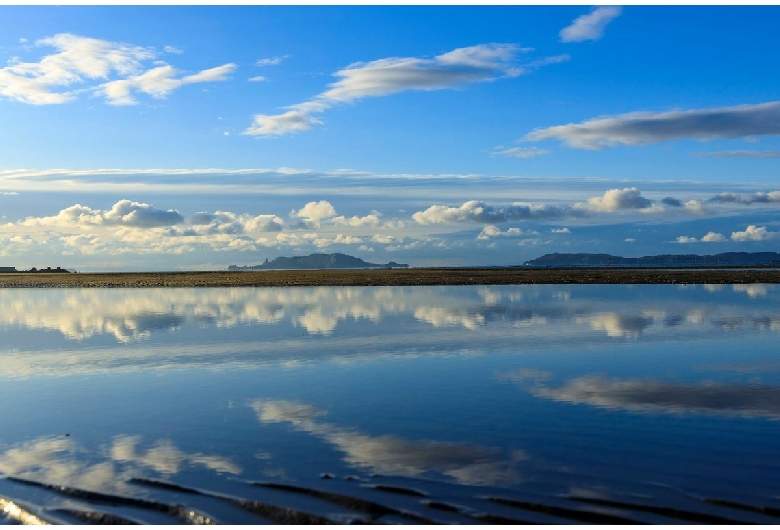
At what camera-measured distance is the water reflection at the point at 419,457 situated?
1218cm

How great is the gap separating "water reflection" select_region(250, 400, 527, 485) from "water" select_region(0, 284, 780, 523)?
6 centimetres

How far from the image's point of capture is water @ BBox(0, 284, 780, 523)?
11.0 m

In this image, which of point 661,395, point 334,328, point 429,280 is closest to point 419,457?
point 661,395

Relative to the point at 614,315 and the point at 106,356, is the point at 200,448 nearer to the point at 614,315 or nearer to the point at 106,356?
the point at 106,356

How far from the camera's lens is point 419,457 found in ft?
43.4

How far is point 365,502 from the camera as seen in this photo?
35.6ft

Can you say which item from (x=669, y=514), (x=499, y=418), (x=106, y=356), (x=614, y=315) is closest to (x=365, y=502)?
(x=669, y=514)

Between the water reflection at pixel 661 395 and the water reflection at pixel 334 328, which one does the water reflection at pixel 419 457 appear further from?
the water reflection at pixel 334 328

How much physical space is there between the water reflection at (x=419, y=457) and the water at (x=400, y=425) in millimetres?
61

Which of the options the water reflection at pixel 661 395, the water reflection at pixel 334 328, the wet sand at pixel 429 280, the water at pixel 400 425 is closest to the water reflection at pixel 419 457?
the water at pixel 400 425

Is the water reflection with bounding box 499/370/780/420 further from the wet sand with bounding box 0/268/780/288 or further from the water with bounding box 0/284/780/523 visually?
the wet sand with bounding box 0/268/780/288

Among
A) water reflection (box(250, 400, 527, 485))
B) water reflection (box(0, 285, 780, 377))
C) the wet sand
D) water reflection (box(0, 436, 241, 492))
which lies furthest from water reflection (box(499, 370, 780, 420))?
the wet sand

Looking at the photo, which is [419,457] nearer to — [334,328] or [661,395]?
[661,395]

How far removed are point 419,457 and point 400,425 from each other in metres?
2.55
